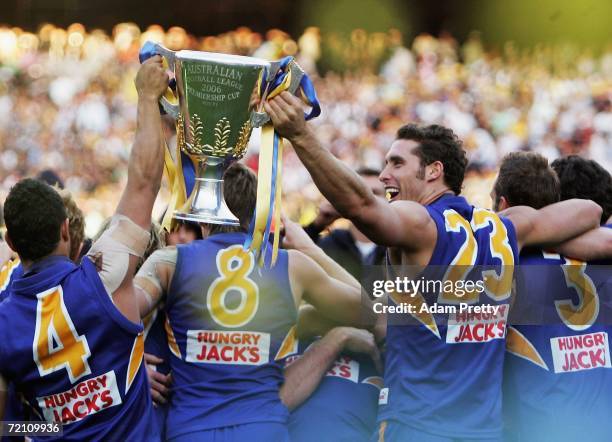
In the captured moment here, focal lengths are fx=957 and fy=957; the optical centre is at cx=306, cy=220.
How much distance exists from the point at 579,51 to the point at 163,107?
16.9 m

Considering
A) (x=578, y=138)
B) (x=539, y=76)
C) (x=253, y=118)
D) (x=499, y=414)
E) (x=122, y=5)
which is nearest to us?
(x=253, y=118)

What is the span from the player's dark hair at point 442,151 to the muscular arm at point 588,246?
0.52 metres

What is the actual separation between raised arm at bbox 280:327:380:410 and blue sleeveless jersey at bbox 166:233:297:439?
11 centimetres

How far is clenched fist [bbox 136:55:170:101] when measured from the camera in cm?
292

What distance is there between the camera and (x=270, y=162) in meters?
2.99

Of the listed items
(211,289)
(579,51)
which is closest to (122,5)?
(579,51)

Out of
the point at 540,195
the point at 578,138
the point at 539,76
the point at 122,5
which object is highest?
the point at 122,5

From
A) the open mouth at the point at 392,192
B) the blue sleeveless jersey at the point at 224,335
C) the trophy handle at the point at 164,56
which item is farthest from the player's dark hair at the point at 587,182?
the trophy handle at the point at 164,56

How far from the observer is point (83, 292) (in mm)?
3041

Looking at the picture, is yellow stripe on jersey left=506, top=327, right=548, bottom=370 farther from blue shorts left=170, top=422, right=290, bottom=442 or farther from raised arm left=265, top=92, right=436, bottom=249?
blue shorts left=170, top=422, right=290, bottom=442

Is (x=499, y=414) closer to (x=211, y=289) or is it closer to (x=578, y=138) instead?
(x=211, y=289)

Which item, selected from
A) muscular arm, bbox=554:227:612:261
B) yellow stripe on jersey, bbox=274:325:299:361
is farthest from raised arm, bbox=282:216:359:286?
muscular arm, bbox=554:227:612:261

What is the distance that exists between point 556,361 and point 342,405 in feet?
3.08

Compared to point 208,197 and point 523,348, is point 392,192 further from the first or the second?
point 208,197
